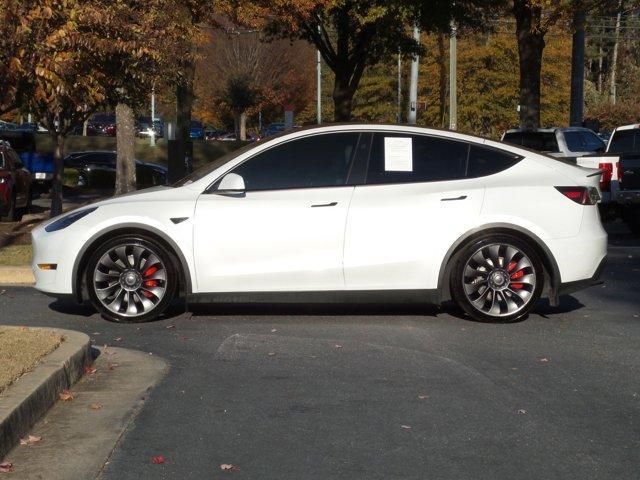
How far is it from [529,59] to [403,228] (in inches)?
756

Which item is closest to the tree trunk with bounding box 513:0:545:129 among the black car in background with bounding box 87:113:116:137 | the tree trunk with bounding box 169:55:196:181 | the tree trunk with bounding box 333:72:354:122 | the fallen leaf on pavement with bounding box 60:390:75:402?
the tree trunk with bounding box 333:72:354:122

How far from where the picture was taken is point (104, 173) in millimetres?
38469

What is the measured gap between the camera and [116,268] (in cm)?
961

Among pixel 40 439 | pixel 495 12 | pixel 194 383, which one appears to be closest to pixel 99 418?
pixel 40 439

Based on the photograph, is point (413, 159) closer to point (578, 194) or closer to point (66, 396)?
point (578, 194)

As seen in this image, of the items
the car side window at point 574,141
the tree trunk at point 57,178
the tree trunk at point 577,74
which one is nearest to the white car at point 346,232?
the tree trunk at point 57,178

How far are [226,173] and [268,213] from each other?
0.51 meters

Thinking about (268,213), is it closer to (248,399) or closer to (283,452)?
(248,399)

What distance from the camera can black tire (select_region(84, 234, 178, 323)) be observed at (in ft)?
31.3

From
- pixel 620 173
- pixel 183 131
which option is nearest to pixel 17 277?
pixel 620 173

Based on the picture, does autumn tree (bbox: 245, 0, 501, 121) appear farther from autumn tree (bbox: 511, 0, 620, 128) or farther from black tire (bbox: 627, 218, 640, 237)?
black tire (bbox: 627, 218, 640, 237)

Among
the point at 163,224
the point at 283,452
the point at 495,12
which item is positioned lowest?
the point at 283,452

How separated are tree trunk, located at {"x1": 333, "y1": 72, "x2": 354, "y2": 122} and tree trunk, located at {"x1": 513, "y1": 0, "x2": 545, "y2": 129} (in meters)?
6.06

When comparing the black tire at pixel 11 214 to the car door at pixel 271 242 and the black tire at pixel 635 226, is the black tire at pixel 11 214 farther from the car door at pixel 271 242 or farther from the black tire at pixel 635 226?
the car door at pixel 271 242
